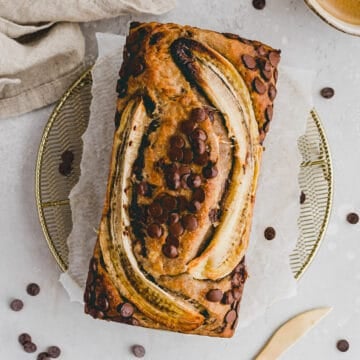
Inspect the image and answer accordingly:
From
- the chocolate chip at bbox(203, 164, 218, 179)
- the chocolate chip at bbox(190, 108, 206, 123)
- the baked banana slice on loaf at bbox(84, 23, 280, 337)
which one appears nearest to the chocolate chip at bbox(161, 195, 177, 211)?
the baked banana slice on loaf at bbox(84, 23, 280, 337)

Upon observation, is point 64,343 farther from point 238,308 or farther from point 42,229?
point 238,308

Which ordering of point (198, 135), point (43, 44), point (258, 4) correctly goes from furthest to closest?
point (258, 4), point (43, 44), point (198, 135)

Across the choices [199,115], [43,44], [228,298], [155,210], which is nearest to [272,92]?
[199,115]

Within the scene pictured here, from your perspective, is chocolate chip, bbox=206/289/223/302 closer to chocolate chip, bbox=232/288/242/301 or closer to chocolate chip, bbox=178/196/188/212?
chocolate chip, bbox=232/288/242/301

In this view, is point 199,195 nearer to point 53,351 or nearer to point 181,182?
point 181,182

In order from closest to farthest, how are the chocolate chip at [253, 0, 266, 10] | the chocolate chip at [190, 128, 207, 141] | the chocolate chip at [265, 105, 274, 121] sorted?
1. the chocolate chip at [190, 128, 207, 141]
2. the chocolate chip at [265, 105, 274, 121]
3. the chocolate chip at [253, 0, 266, 10]

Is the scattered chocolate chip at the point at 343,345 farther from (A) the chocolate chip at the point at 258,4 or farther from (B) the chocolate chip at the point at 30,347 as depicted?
(A) the chocolate chip at the point at 258,4

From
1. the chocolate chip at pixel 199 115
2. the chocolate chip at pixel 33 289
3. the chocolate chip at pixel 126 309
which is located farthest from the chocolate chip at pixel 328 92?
the chocolate chip at pixel 33 289

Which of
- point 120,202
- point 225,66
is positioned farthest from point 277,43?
point 120,202
